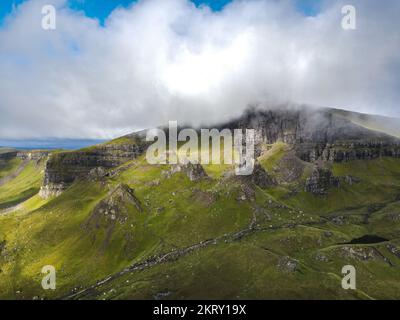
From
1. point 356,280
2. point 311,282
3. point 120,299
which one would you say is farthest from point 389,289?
point 120,299
